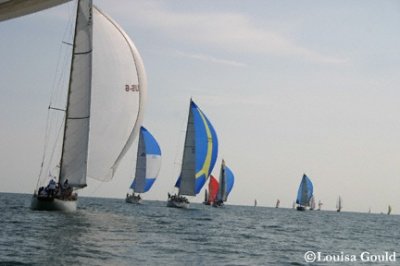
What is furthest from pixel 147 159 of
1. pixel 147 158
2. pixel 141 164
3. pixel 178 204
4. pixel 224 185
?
pixel 224 185

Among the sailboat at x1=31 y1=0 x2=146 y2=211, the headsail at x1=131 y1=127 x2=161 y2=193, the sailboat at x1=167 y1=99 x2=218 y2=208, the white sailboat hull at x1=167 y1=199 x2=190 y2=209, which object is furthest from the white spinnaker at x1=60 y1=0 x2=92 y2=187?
the headsail at x1=131 y1=127 x2=161 y2=193

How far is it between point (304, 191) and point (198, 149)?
194 ft

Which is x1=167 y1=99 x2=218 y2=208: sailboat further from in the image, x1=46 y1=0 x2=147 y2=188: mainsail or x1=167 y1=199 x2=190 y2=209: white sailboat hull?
x1=46 y1=0 x2=147 y2=188: mainsail

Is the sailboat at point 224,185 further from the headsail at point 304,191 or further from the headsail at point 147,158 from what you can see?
the headsail at point 304,191

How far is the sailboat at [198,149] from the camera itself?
54.5 metres

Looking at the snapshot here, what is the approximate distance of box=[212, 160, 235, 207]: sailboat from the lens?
8331 cm

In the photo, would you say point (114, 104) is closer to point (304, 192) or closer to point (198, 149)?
point (198, 149)

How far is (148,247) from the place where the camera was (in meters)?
18.5

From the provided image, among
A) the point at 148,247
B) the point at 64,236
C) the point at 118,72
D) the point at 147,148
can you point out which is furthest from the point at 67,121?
the point at 147,148

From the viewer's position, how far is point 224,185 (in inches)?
3332

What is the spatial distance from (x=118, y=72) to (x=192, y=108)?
21.6 meters

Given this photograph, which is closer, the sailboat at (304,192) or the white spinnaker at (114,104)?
the white spinnaker at (114,104)

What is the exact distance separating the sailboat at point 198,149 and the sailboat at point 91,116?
20576mm

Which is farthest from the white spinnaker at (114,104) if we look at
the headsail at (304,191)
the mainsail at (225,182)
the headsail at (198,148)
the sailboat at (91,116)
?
the headsail at (304,191)
